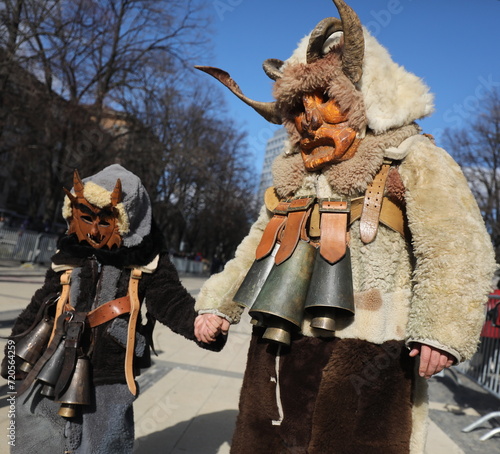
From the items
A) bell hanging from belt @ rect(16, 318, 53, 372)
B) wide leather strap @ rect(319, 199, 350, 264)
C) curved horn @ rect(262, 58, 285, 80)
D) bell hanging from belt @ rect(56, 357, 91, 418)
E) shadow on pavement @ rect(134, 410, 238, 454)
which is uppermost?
curved horn @ rect(262, 58, 285, 80)

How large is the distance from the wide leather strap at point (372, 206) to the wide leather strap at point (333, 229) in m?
0.08

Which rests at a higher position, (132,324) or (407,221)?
(407,221)

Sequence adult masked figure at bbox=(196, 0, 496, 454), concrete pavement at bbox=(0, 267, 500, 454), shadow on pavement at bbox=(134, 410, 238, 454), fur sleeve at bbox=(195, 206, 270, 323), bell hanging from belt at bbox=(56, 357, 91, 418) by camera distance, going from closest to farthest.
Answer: adult masked figure at bbox=(196, 0, 496, 454) < bell hanging from belt at bbox=(56, 357, 91, 418) < fur sleeve at bbox=(195, 206, 270, 323) < shadow on pavement at bbox=(134, 410, 238, 454) < concrete pavement at bbox=(0, 267, 500, 454)

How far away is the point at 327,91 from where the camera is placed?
2.21 m

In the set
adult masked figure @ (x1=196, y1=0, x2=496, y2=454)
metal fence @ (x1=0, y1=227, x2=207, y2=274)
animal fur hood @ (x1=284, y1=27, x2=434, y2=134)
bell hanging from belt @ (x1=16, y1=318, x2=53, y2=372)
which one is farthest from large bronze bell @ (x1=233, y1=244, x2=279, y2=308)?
metal fence @ (x1=0, y1=227, x2=207, y2=274)

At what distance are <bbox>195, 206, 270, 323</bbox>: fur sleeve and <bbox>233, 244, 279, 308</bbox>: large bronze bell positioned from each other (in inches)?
7.7

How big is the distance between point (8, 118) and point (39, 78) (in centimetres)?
186

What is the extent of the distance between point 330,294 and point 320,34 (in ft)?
3.88

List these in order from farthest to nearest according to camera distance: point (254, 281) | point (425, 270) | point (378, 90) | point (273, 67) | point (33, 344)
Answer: point (273, 67), point (33, 344), point (254, 281), point (378, 90), point (425, 270)

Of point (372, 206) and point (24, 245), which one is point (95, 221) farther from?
point (24, 245)

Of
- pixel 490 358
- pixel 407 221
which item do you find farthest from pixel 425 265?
pixel 490 358

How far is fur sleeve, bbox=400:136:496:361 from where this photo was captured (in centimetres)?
176

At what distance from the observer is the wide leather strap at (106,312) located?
8.13ft

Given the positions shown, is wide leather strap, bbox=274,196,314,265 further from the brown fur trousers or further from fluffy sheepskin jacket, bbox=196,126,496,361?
the brown fur trousers
